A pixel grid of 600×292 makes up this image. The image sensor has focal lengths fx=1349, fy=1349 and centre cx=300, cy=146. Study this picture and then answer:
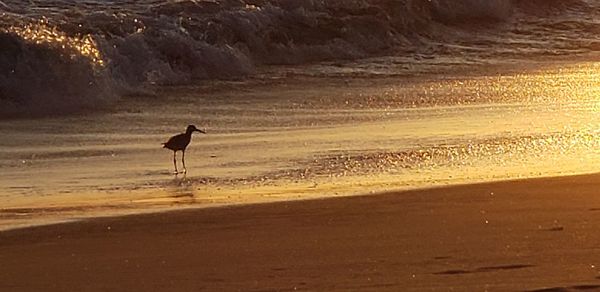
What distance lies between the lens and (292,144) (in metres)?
11.4

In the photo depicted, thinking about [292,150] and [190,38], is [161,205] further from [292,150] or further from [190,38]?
[190,38]

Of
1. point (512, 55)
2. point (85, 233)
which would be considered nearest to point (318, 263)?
point (85, 233)

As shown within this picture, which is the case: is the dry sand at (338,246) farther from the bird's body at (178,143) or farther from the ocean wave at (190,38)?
the ocean wave at (190,38)

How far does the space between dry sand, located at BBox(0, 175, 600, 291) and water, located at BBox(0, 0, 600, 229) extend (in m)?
0.78

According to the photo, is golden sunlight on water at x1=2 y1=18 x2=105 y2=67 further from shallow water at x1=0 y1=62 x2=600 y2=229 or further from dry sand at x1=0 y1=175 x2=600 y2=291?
dry sand at x1=0 y1=175 x2=600 y2=291

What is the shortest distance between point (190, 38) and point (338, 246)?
12.7 meters

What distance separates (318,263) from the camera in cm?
584

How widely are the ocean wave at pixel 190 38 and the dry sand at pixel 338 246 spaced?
7400mm

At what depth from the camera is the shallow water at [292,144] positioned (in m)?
9.00

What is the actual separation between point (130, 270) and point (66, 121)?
804cm

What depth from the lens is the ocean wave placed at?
1555 centimetres

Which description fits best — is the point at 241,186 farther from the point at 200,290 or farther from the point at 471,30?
the point at 471,30

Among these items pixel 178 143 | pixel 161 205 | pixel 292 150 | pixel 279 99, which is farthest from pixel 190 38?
pixel 161 205

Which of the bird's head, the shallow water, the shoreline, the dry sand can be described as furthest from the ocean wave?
the dry sand
